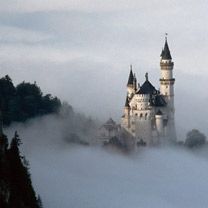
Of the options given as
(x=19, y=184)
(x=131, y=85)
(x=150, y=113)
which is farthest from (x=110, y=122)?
(x=19, y=184)

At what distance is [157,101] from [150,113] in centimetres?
191

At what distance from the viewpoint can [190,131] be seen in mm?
170125

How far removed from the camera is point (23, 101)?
481 ft

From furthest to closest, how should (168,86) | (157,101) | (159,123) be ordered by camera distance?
(168,86) → (157,101) → (159,123)

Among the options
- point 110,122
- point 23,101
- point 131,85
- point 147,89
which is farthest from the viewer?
point 131,85

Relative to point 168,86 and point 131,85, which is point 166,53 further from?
point 131,85

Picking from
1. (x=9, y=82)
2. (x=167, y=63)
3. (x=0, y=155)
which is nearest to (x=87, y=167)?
(x=9, y=82)

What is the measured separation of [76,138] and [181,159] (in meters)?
12.2

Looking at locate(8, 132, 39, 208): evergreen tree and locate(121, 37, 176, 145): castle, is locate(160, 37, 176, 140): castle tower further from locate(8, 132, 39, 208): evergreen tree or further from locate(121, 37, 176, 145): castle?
locate(8, 132, 39, 208): evergreen tree

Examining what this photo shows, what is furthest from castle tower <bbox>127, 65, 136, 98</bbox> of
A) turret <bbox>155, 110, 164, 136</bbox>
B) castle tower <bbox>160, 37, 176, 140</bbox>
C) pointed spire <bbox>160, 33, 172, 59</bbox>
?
turret <bbox>155, 110, 164, 136</bbox>

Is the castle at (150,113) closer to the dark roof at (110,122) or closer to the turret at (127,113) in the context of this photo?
the turret at (127,113)

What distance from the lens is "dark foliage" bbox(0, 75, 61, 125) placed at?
143625 mm

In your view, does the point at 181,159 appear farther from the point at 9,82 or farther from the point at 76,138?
the point at 9,82

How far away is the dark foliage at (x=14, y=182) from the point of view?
294ft
